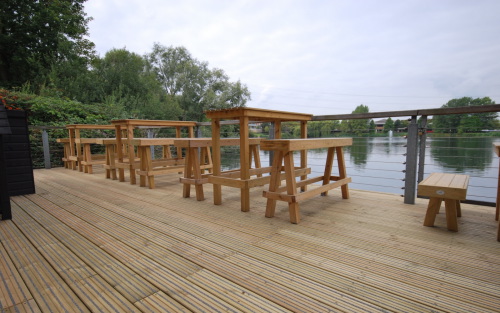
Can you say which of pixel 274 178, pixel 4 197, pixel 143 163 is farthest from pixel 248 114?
pixel 4 197

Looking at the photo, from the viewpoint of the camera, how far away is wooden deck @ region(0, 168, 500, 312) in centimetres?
121

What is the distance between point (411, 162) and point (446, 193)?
1068 mm

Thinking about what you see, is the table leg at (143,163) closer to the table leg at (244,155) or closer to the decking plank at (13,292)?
the table leg at (244,155)

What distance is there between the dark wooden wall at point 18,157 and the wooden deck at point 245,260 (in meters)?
0.84

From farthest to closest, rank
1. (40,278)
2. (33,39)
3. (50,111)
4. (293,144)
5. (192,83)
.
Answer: (192,83) → (33,39) → (50,111) → (293,144) → (40,278)

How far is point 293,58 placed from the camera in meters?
59.1

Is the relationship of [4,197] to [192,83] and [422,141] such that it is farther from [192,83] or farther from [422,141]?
[192,83]

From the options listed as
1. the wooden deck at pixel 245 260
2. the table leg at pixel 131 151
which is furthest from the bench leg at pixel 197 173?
the table leg at pixel 131 151

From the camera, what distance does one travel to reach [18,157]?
136 inches

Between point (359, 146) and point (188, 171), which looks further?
point (359, 146)

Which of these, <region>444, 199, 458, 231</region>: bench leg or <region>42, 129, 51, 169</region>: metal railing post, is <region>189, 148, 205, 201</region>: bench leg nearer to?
<region>444, 199, 458, 231</region>: bench leg

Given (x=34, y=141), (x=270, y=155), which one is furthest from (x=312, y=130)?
(x=34, y=141)

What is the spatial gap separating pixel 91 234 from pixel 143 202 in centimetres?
104

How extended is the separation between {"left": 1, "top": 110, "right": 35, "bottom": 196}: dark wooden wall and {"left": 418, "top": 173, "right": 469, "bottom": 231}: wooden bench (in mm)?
4587
